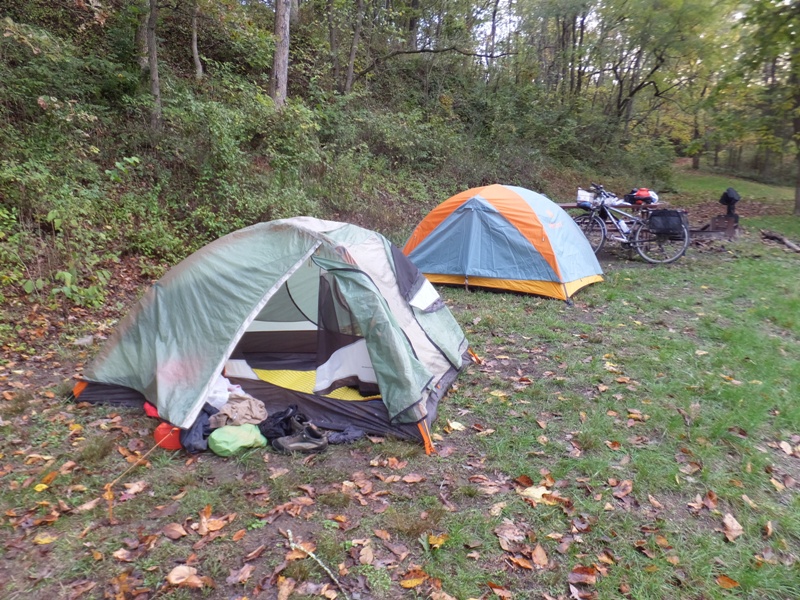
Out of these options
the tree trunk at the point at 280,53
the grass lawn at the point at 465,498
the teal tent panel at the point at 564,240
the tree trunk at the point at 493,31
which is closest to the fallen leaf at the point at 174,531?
the grass lawn at the point at 465,498

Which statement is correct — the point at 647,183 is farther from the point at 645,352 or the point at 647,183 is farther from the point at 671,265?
the point at 645,352

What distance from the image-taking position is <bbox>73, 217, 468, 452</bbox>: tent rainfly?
3.66 m

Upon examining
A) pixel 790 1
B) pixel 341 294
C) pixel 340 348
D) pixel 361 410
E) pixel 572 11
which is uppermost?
pixel 572 11

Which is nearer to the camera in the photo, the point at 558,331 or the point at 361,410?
the point at 361,410

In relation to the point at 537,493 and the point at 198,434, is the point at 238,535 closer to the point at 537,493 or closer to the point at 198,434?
the point at 198,434

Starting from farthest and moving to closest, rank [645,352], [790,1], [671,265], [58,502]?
[790,1], [671,265], [645,352], [58,502]

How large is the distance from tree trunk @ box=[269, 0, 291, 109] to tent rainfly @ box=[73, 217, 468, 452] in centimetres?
687

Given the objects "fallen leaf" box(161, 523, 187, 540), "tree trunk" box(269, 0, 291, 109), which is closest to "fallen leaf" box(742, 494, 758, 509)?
"fallen leaf" box(161, 523, 187, 540)

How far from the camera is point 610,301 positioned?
703 centimetres

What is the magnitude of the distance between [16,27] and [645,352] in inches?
339

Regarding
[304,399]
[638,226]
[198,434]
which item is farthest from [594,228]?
[198,434]

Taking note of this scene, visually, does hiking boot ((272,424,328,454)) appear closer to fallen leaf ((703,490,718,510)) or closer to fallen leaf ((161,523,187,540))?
fallen leaf ((161,523,187,540))

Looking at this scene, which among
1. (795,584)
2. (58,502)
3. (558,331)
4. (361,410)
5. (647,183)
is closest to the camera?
(795,584)

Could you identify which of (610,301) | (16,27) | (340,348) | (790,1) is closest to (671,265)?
(610,301)
